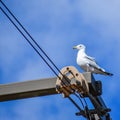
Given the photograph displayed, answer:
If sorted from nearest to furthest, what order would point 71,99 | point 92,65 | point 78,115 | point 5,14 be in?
point 5,14
point 71,99
point 78,115
point 92,65

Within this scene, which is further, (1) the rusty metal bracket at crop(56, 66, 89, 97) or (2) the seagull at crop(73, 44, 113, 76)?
(2) the seagull at crop(73, 44, 113, 76)

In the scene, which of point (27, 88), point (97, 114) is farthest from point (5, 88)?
point (97, 114)

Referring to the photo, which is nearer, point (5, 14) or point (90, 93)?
point (5, 14)

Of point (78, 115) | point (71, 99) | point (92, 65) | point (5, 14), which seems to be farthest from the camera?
point (92, 65)

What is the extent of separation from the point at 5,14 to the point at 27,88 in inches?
41.1

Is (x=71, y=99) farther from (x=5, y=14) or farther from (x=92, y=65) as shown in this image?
(x=92, y=65)

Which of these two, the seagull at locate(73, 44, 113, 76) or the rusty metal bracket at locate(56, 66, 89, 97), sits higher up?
the seagull at locate(73, 44, 113, 76)

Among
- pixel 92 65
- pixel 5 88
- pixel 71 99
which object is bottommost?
pixel 71 99

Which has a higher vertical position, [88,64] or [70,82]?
[88,64]

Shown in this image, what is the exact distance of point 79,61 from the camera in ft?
32.9

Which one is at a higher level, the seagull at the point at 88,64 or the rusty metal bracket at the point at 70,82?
the seagull at the point at 88,64

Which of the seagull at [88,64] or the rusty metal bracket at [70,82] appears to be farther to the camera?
the seagull at [88,64]

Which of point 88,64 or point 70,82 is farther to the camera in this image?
point 88,64

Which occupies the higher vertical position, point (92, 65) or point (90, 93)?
point (92, 65)
